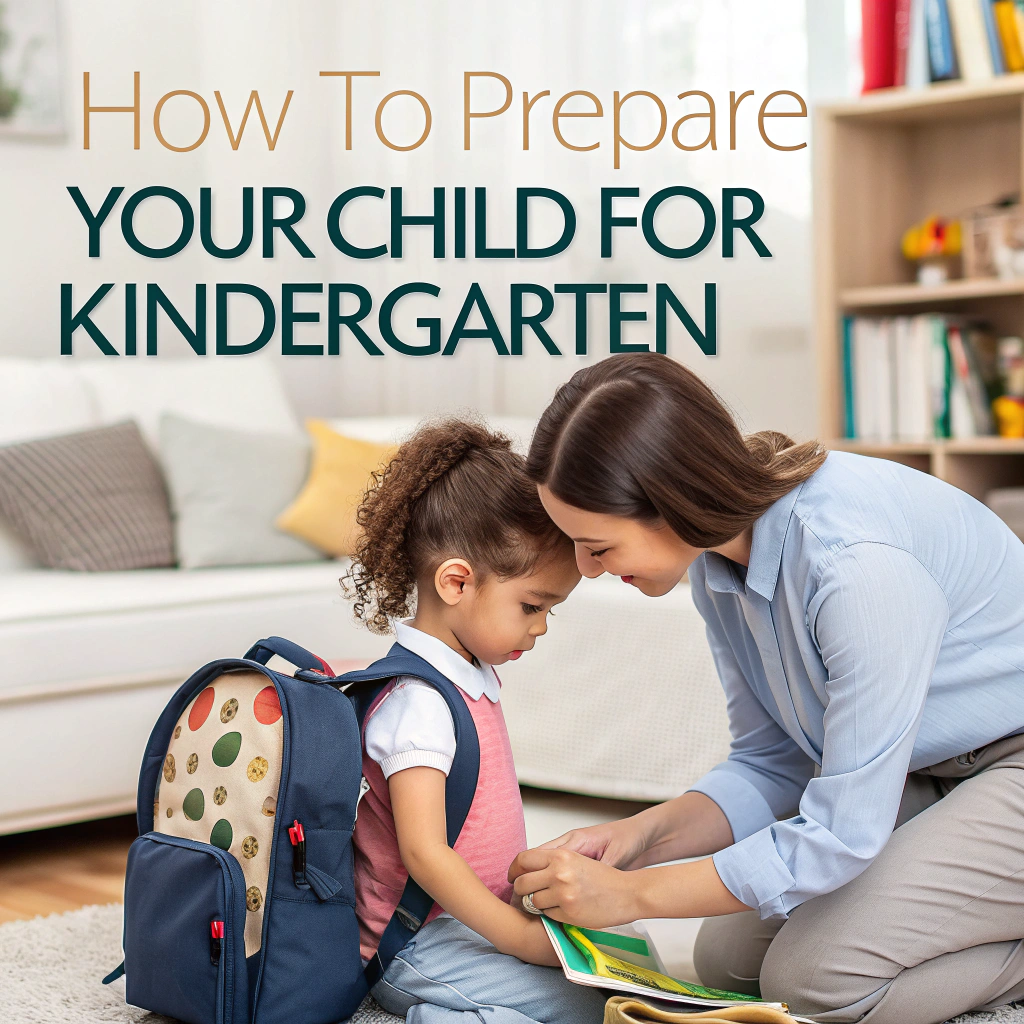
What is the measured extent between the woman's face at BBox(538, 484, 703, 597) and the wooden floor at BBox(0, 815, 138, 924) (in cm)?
113

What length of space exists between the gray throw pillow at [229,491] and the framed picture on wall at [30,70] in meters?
0.94

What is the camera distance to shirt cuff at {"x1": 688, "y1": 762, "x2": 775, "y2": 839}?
143cm

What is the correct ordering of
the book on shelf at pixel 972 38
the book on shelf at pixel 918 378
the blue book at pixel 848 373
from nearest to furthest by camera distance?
the book on shelf at pixel 972 38
the book on shelf at pixel 918 378
the blue book at pixel 848 373

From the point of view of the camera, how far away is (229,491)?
8.84 ft

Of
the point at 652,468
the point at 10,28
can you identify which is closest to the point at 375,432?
the point at 10,28

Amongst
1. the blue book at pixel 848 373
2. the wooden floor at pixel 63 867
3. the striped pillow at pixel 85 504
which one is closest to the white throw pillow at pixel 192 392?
the striped pillow at pixel 85 504

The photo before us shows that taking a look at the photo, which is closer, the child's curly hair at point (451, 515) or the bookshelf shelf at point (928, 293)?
the child's curly hair at point (451, 515)

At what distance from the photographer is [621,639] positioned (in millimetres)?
2240

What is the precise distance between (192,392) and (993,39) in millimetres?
1910

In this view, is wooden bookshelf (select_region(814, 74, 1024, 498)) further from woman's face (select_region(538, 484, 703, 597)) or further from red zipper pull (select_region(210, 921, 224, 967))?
red zipper pull (select_region(210, 921, 224, 967))

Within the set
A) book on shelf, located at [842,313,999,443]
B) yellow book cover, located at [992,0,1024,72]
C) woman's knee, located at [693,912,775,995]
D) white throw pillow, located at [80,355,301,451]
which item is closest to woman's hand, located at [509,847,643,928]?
woman's knee, located at [693,912,775,995]

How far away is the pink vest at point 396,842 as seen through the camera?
1301 mm

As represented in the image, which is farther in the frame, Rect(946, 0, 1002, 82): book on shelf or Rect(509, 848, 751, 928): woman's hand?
Rect(946, 0, 1002, 82): book on shelf

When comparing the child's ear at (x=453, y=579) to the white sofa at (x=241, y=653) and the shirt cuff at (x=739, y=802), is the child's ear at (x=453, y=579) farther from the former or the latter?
the white sofa at (x=241, y=653)
